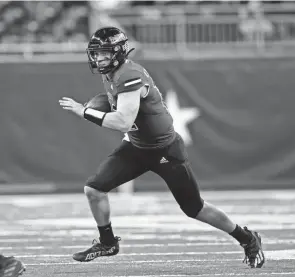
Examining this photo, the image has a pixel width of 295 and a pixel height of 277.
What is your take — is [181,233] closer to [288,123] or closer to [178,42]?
[288,123]

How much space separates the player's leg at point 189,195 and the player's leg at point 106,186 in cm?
21

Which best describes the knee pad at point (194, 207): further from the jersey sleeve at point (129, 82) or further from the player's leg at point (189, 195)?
the jersey sleeve at point (129, 82)

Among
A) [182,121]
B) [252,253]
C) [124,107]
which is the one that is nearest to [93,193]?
[124,107]

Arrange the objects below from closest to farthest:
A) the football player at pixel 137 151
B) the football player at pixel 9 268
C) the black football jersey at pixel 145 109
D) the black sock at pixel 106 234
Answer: the football player at pixel 9 268 → the black football jersey at pixel 145 109 → the football player at pixel 137 151 → the black sock at pixel 106 234

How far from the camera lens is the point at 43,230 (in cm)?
918

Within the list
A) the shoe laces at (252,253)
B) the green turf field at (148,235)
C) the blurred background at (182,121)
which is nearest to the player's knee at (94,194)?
the green turf field at (148,235)

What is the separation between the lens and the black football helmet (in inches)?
250

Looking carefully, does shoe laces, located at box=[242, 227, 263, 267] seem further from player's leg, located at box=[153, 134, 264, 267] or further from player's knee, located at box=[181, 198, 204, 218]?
player's knee, located at box=[181, 198, 204, 218]

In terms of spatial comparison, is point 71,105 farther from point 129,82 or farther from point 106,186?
point 106,186

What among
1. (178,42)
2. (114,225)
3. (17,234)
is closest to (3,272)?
(17,234)

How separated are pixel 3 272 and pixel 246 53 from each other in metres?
8.80

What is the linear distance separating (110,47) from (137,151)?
2.80 feet

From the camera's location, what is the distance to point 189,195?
21.4 ft

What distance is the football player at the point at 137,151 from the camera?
6.36 meters
